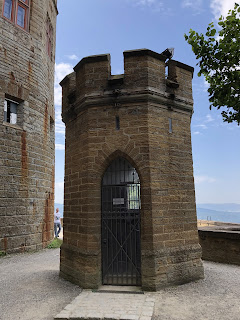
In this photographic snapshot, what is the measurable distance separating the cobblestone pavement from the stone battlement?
373 centimetres

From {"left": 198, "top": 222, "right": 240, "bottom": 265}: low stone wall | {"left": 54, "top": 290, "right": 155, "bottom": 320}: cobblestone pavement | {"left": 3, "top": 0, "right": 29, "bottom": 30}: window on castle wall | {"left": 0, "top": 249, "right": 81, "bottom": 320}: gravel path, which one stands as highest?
{"left": 3, "top": 0, "right": 29, "bottom": 30}: window on castle wall

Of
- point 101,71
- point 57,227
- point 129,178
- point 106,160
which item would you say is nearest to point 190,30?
point 101,71

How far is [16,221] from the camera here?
925 cm

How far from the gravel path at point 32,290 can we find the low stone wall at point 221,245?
14.3 feet

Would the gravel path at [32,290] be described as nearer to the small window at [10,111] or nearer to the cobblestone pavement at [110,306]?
the cobblestone pavement at [110,306]

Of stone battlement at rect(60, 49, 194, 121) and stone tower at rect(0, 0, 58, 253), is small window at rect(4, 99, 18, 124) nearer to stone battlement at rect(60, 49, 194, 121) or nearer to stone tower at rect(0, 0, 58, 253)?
stone tower at rect(0, 0, 58, 253)

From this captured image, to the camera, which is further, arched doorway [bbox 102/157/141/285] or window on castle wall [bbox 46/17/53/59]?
window on castle wall [bbox 46/17/53/59]

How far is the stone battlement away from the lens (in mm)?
5484

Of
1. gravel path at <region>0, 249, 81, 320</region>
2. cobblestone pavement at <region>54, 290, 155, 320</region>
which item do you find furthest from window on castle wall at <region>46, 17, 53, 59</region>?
cobblestone pavement at <region>54, 290, 155, 320</region>

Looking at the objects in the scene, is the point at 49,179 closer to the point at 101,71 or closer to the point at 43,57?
the point at 43,57

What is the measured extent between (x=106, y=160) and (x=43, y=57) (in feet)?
26.8

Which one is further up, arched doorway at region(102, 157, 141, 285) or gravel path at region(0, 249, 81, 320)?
arched doorway at region(102, 157, 141, 285)

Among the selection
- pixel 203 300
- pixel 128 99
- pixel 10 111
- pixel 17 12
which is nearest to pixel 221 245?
pixel 203 300

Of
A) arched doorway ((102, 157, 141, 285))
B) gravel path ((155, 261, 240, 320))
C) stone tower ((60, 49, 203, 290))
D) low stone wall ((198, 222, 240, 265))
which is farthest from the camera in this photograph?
low stone wall ((198, 222, 240, 265))
